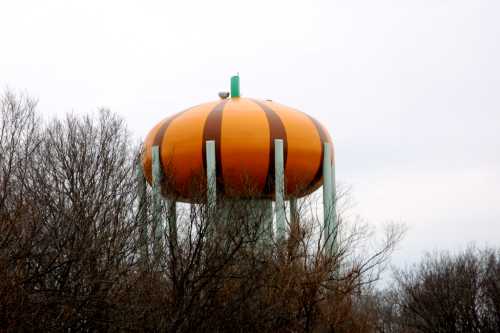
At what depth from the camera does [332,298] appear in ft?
60.7

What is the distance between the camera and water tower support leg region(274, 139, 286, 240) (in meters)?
19.7

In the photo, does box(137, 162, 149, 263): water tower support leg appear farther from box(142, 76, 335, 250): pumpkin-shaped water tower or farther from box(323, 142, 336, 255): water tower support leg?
box(323, 142, 336, 255): water tower support leg

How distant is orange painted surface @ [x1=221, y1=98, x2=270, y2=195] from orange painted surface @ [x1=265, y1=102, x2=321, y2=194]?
576mm

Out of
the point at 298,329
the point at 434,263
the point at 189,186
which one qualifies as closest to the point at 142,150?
the point at 189,186

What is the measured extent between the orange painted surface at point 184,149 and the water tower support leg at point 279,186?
5.68ft

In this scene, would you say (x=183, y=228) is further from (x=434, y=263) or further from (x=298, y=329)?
(x=434, y=263)

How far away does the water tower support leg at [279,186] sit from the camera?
1969cm

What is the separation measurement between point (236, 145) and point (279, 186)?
138cm

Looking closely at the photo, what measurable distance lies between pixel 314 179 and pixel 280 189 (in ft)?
7.20

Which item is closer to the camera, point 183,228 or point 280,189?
point 183,228

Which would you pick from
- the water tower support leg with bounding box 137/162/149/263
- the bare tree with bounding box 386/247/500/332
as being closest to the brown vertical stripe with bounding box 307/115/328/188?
the water tower support leg with bounding box 137/162/149/263

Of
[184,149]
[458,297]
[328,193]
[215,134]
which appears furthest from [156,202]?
[458,297]

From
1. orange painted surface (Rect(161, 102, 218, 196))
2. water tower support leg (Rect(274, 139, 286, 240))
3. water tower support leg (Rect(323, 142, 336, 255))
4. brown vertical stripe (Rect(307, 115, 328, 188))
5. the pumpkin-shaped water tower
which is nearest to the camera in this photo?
water tower support leg (Rect(274, 139, 286, 240))

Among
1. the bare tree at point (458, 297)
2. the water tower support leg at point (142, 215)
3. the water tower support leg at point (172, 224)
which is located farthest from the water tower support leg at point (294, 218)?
the bare tree at point (458, 297)
